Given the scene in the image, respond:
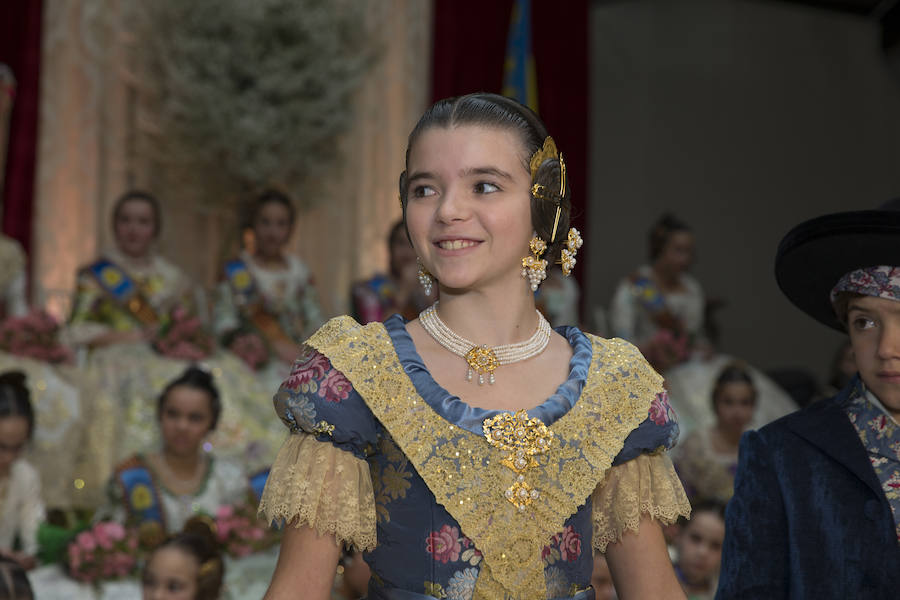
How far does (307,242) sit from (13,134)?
224cm

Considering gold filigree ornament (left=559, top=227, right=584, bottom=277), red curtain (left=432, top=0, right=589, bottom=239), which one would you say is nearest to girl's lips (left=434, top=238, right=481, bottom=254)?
gold filigree ornament (left=559, top=227, right=584, bottom=277)

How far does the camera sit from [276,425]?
6.14m

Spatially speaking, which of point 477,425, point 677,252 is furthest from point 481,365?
point 677,252

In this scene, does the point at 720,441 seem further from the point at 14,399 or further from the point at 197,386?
the point at 14,399

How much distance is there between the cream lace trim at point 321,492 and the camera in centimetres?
197

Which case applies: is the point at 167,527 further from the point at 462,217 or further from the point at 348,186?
the point at 348,186

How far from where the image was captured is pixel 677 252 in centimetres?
749

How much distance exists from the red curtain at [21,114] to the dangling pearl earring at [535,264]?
6022 millimetres

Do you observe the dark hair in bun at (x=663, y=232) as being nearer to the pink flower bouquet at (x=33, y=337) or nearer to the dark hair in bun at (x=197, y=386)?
the dark hair in bun at (x=197, y=386)

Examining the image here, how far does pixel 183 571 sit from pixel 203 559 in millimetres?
101

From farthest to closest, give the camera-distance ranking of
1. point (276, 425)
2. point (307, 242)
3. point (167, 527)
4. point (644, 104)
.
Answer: point (644, 104) → point (307, 242) → point (276, 425) → point (167, 527)

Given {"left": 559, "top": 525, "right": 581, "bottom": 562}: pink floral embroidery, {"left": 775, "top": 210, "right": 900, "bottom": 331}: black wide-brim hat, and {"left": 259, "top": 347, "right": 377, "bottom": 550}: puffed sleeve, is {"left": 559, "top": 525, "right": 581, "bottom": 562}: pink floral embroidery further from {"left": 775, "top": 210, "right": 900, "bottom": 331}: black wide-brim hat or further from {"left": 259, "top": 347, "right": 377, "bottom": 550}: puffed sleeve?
{"left": 775, "top": 210, "right": 900, "bottom": 331}: black wide-brim hat

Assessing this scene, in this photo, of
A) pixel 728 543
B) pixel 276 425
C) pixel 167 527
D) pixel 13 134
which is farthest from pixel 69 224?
pixel 728 543

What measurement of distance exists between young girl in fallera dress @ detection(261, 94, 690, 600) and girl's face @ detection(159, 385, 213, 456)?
3.03m
